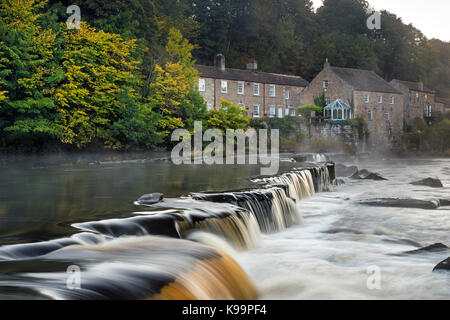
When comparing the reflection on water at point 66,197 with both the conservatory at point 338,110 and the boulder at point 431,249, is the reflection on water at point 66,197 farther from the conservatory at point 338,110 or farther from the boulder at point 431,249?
the conservatory at point 338,110

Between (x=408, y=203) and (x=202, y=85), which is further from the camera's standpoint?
(x=202, y=85)

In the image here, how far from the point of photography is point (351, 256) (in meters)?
9.70

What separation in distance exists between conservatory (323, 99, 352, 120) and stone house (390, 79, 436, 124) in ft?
48.8

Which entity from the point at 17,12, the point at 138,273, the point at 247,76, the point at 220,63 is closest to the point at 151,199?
the point at 138,273

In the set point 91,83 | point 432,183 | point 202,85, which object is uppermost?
point 202,85

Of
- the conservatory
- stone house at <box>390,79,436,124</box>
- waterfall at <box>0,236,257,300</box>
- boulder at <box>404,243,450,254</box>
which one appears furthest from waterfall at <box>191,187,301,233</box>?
stone house at <box>390,79,436,124</box>

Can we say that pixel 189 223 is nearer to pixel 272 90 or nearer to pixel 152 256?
pixel 152 256

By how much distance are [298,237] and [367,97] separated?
53.0 metres

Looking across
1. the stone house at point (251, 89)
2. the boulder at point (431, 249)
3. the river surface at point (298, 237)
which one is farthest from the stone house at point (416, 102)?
the boulder at point (431, 249)

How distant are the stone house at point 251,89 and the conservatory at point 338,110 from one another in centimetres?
543

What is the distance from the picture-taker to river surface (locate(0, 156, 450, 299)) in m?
7.51

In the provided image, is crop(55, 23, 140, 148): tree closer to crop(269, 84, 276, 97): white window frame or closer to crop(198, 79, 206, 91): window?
crop(198, 79, 206, 91): window

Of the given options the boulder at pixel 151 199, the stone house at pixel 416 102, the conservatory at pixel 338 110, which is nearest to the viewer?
the boulder at pixel 151 199

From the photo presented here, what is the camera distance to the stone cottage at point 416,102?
7012 centimetres
